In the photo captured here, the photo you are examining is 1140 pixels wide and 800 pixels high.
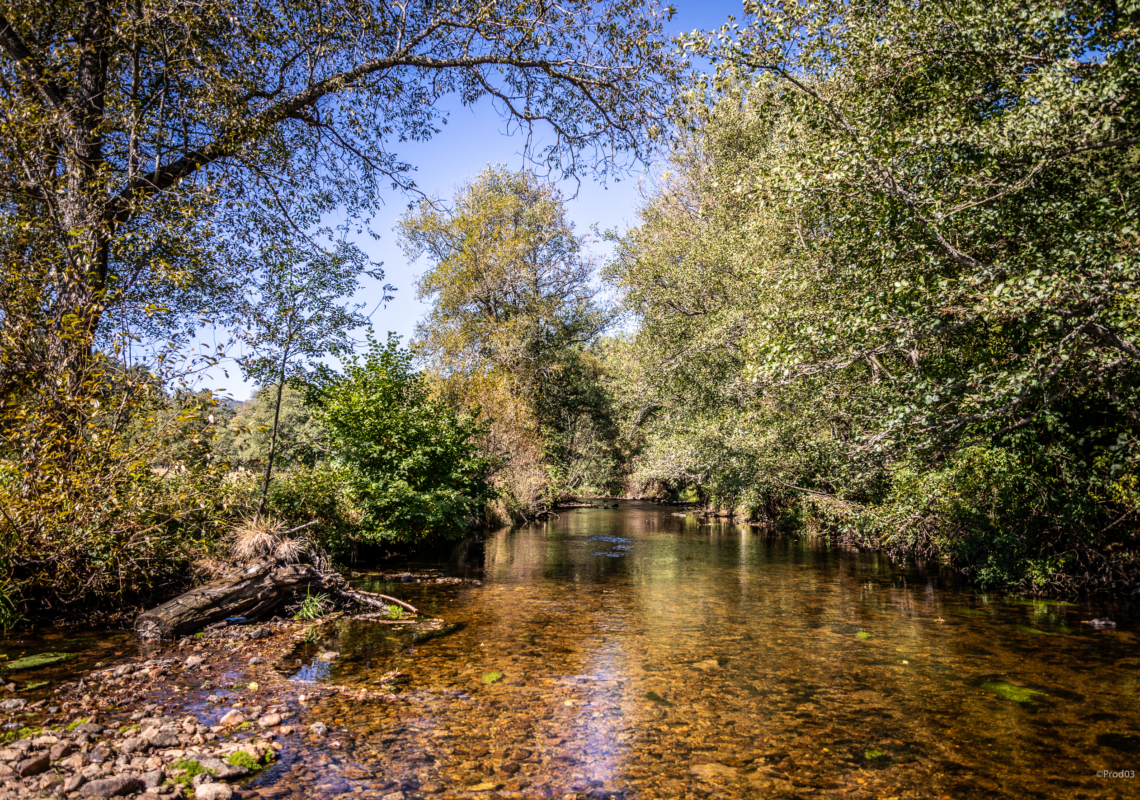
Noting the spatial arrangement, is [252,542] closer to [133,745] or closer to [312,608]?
[312,608]

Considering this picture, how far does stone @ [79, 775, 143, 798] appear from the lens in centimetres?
369

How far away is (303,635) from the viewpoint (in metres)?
8.04

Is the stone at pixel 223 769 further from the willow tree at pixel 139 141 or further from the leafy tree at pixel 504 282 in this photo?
the leafy tree at pixel 504 282

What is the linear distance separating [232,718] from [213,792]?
1354 millimetres

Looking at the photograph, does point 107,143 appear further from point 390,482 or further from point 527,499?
point 527,499

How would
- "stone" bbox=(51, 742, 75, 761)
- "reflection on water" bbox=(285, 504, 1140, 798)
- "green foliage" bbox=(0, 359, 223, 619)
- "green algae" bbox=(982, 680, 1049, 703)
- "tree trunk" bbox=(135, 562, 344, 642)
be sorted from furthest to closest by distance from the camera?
1. "tree trunk" bbox=(135, 562, 344, 642)
2. "green foliage" bbox=(0, 359, 223, 619)
3. "green algae" bbox=(982, 680, 1049, 703)
4. "reflection on water" bbox=(285, 504, 1140, 798)
5. "stone" bbox=(51, 742, 75, 761)

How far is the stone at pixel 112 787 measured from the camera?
3695mm

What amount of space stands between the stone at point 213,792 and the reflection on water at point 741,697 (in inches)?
18.8

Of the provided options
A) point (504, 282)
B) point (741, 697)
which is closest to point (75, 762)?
point (741, 697)

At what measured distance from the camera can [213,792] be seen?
388 centimetres

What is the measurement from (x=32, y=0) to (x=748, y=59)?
10201mm

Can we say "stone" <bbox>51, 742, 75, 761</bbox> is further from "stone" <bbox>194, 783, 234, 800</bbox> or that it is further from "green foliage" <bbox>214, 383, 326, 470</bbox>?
"green foliage" <bbox>214, 383, 326, 470</bbox>

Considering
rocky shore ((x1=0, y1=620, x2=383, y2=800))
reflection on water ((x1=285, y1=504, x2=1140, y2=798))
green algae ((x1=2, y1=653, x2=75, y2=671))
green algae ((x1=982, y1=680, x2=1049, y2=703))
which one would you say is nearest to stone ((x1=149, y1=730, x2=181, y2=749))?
rocky shore ((x1=0, y1=620, x2=383, y2=800))

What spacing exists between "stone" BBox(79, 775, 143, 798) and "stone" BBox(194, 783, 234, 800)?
1.23ft
